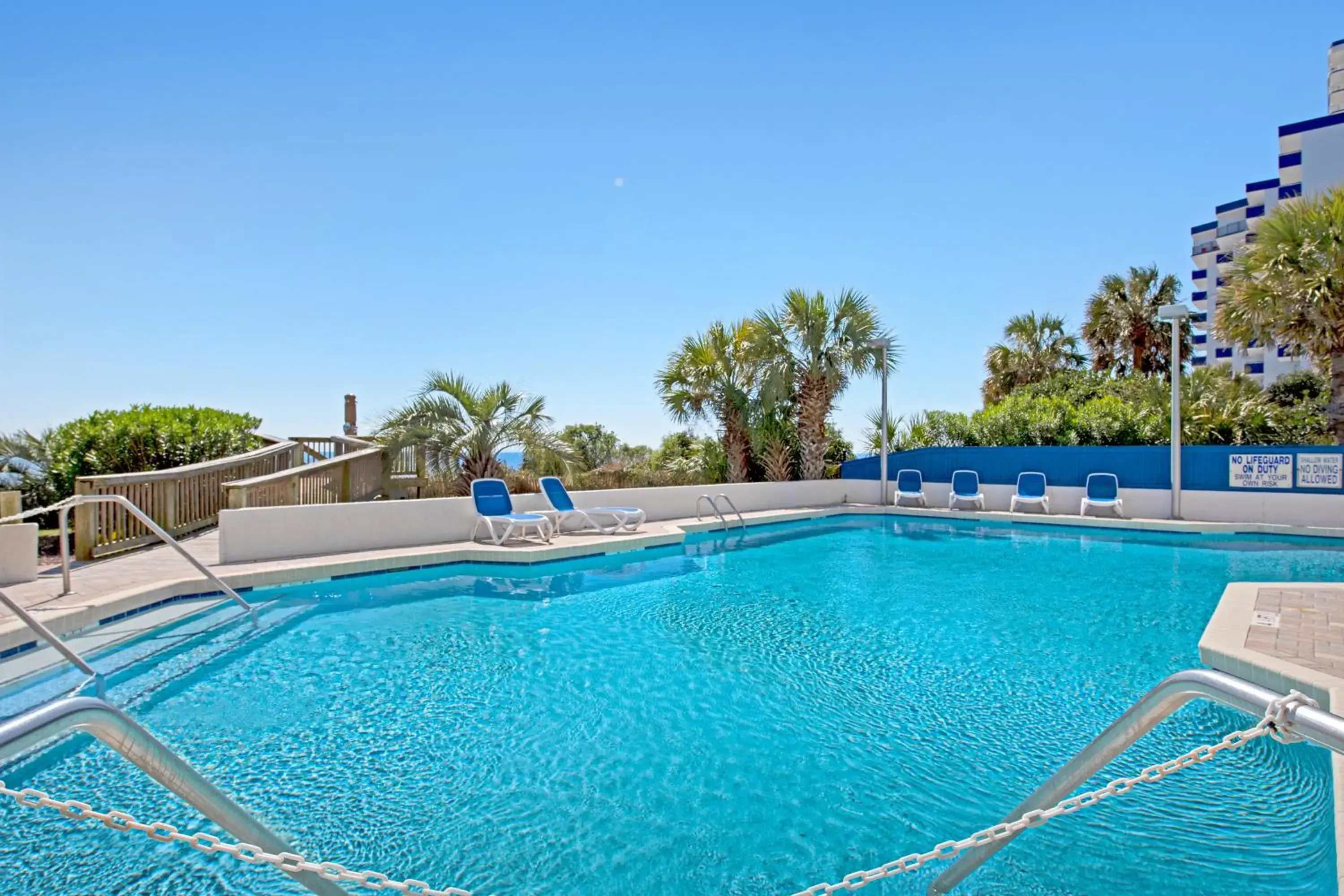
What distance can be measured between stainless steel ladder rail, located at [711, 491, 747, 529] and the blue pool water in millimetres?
5926

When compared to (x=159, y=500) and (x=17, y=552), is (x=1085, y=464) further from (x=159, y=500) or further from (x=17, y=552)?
(x=17, y=552)

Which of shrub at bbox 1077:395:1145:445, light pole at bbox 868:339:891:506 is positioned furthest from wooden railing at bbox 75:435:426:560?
shrub at bbox 1077:395:1145:445

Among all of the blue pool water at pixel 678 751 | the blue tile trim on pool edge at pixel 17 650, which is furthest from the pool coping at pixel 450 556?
the blue pool water at pixel 678 751

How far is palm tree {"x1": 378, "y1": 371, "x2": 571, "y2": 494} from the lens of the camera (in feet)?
43.5

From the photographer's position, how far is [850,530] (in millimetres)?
14625

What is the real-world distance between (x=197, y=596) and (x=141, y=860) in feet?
17.6

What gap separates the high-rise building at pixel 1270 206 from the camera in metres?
36.4

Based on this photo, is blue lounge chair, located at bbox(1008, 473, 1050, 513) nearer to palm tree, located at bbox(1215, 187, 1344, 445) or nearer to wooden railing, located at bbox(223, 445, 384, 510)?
palm tree, located at bbox(1215, 187, 1344, 445)

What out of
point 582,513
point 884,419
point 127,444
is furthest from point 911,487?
point 127,444

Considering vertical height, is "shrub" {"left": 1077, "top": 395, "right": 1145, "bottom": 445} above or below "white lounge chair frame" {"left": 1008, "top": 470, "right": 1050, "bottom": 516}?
above

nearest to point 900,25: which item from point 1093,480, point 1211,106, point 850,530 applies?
point 1211,106

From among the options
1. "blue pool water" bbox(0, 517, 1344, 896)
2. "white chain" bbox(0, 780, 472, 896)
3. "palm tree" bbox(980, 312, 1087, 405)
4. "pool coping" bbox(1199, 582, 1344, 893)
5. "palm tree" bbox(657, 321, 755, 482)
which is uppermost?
"palm tree" bbox(980, 312, 1087, 405)

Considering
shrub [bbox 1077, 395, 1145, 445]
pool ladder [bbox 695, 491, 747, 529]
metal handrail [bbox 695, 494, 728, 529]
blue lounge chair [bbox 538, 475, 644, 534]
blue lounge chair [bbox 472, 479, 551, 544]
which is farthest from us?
shrub [bbox 1077, 395, 1145, 445]

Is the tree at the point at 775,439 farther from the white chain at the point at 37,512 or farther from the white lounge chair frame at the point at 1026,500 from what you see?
the white chain at the point at 37,512
